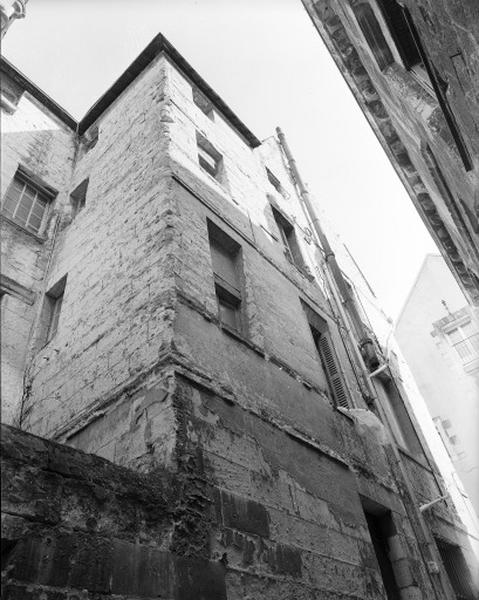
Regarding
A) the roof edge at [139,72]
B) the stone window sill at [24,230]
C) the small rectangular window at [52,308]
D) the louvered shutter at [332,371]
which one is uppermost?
the roof edge at [139,72]

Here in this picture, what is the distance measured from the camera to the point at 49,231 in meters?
7.60

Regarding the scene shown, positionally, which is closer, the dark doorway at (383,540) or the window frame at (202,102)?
the dark doorway at (383,540)

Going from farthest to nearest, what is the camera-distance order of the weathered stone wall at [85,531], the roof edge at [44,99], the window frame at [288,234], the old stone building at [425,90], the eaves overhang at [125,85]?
the window frame at [288,234] → the eaves overhang at [125,85] → the roof edge at [44,99] → the old stone building at [425,90] → the weathered stone wall at [85,531]

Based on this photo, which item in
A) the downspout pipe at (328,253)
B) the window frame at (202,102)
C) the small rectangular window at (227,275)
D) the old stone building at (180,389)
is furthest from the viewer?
the downspout pipe at (328,253)

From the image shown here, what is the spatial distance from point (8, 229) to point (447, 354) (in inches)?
924

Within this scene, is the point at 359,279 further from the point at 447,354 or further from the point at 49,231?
the point at 447,354

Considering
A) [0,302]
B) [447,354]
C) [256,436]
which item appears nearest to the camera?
[256,436]

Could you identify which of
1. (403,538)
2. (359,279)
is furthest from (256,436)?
(359,279)

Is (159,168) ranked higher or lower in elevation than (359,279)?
lower

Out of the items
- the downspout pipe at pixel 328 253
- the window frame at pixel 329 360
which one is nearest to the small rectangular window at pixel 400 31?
the window frame at pixel 329 360

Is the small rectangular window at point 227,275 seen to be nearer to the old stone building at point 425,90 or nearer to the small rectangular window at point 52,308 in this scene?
the small rectangular window at point 52,308

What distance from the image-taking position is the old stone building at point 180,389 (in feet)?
9.01

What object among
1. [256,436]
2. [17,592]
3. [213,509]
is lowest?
[17,592]

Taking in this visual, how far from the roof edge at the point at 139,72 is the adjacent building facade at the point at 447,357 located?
54.3 feet
